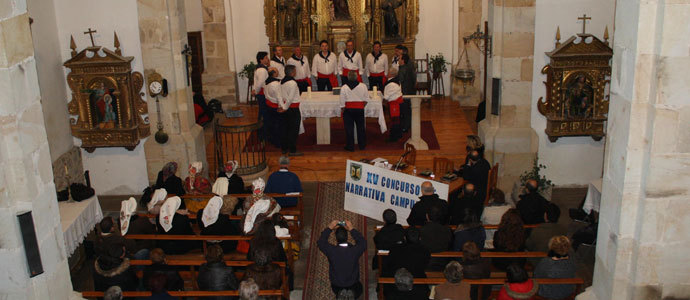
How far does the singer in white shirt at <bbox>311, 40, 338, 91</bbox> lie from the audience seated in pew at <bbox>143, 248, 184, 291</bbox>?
27.9ft

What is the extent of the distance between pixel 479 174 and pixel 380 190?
1.38 m

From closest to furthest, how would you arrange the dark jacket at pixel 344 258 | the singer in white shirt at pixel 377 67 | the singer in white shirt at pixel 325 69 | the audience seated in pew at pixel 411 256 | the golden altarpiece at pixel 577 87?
the audience seated in pew at pixel 411 256
the dark jacket at pixel 344 258
the golden altarpiece at pixel 577 87
the singer in white shirt at pixel 377 67
the singer in white shirt at pixel 325 69

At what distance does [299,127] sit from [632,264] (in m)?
7.97

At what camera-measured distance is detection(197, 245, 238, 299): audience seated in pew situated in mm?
6984

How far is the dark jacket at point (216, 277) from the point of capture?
7.01m

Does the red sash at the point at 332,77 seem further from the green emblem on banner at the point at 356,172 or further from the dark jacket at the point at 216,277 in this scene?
the dark jacket at the point at 216,277

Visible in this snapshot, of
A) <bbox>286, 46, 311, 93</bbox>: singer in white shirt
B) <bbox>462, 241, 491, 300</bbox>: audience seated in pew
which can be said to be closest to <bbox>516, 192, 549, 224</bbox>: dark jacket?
<bbox>462, 241, 491, 300</bbox>: audience seated in pew

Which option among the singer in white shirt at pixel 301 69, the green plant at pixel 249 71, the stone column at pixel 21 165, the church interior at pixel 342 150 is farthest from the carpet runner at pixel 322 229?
the green plant at pixel 249 71

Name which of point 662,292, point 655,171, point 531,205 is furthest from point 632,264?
point 531,205

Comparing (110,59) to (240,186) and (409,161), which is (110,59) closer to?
(240,186)

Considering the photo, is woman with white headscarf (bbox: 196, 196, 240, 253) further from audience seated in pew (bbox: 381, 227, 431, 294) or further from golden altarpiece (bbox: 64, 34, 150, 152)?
golden altarpiece (bbox: 64, 34, 150, 152)

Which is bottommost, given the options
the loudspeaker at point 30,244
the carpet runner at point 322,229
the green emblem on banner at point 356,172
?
the carpet runner at point 322,229

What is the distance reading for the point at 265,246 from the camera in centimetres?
736

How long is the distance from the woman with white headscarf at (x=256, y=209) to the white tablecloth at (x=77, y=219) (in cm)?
210
